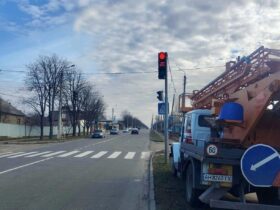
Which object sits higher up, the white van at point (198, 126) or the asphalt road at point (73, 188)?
the white van at point (198, 126)

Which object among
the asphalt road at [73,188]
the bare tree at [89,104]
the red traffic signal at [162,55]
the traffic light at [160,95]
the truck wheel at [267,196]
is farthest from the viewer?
the bare tree at [89,104]

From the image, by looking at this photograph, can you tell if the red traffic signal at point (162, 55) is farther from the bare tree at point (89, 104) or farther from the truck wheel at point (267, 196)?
the bare tree at point (89, 104)

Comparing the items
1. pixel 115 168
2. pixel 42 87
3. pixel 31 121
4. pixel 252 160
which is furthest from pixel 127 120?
pixel 252 160

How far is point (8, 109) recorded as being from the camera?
95000 mm

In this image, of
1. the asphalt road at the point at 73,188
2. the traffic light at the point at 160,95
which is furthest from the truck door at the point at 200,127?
the traffic light at the point at 160,95

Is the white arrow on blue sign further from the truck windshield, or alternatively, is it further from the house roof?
the house roof

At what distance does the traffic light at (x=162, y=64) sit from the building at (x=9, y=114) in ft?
234

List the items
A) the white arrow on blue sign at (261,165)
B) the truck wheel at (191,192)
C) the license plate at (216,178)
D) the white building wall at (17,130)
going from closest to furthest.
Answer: the white arrow on blue sign at (261,165) < the license plate at (216,178) < the truck wheel at (191,192) < the white building wall at (17,130)

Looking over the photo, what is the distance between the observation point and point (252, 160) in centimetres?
713

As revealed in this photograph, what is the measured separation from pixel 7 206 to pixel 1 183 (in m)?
4.12

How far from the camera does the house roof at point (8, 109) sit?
296ft

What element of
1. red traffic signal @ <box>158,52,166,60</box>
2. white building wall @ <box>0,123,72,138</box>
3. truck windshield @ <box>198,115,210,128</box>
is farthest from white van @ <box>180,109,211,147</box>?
white building wall @ <box>0,123,72,138</box>

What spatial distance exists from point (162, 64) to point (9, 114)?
80342mm

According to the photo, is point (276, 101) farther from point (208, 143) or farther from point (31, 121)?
point (31, 121)
